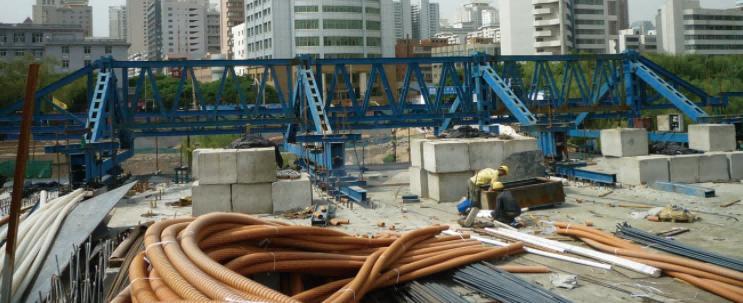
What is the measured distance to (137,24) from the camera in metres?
183

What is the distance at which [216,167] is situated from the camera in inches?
515

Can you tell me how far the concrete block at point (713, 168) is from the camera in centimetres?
1605

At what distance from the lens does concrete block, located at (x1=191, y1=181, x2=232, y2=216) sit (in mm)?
13047

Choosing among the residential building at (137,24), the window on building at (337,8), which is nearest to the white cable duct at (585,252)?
the window on building at (337,8)

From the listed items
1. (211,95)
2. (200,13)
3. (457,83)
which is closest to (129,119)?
(457,83)

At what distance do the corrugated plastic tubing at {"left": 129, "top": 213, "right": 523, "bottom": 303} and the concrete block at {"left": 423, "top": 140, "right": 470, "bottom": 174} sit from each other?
20.4ft

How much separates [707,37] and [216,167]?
121m

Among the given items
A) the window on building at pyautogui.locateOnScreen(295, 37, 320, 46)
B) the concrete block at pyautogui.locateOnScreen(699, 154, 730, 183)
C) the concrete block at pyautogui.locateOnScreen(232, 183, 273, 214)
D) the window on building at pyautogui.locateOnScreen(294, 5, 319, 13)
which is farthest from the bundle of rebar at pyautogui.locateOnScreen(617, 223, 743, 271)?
the window on building at pyautogui.locateOnScreen(294, 5, 319, 13)

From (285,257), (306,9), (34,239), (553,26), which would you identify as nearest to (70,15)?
(306,9)

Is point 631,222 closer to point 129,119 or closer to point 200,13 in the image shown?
point 129,119

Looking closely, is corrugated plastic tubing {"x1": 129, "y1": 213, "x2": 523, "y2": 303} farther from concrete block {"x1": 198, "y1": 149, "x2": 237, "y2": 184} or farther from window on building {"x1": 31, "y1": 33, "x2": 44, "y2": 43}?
window on building {"x1": 31, "y1": 33, "x2": 44, "y2": 43}

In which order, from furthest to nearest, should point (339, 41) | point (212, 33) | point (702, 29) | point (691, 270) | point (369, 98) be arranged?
point (212, 33), point (702, 29), point (339, 41), point (369, 98), point (691, 270)

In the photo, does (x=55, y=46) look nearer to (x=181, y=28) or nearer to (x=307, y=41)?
(x=307, y=41)

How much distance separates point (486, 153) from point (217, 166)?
6402 millimetres
